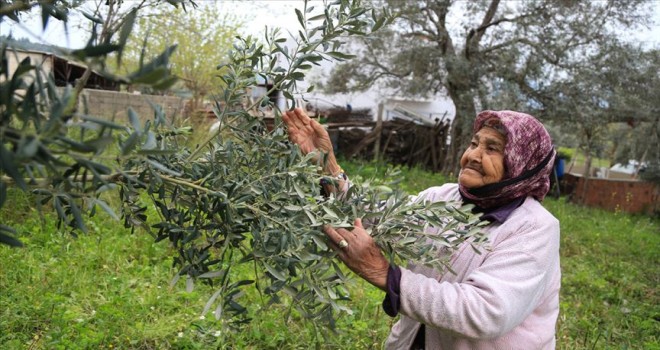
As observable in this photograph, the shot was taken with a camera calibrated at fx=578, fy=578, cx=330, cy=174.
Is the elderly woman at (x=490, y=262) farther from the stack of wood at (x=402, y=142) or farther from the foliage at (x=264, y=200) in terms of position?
the stack of wood at (x=402, y=142)

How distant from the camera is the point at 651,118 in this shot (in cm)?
1390

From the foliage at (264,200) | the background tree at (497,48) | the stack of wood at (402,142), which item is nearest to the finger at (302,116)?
the foliage at (264,200)

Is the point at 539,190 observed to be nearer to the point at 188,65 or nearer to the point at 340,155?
the point at 340,155

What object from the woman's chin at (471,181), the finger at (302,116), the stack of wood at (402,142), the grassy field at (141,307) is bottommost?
the stack of wood at (402,142)

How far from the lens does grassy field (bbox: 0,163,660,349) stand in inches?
123

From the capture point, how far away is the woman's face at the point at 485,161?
2.14 meters

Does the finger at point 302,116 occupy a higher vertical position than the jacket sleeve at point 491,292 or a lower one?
higher

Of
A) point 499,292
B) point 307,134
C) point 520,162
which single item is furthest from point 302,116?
point 499,292

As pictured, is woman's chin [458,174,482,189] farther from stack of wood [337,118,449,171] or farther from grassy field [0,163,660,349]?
stack of wood [337,118,449,171]

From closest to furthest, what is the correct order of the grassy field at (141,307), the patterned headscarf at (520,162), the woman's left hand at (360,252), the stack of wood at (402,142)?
1. the woman's left hand at (360,252)
2. the patterned headscarf at (520,162)
3. the grassy field at (141,307)
4. the stack of wood at (402,142)

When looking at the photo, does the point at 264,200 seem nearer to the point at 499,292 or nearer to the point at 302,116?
the point at 302,116

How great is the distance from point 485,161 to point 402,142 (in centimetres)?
1530

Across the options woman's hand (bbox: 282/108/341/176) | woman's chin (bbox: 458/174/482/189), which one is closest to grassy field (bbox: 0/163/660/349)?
woman's hand (bbox: 282/108/341/176)

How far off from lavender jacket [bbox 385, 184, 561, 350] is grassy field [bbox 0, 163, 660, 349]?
475 millimetres
